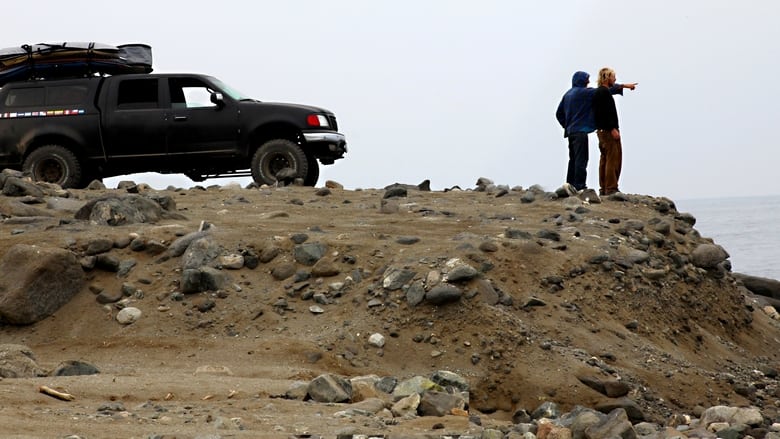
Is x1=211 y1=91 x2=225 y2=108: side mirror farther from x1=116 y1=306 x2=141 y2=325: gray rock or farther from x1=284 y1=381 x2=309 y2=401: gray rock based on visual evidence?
x1=284 y1=381 x2=309 y2=401: gray rock

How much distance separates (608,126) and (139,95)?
6.25 meters

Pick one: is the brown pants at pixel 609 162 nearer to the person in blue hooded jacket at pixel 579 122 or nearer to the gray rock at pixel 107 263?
the person in blue hooded jacket at pixel 579 122

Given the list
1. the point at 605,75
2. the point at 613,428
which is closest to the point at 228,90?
the point at 605,75

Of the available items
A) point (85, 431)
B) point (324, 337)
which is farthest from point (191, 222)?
point (85, 431)

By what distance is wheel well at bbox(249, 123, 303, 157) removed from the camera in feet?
53.5

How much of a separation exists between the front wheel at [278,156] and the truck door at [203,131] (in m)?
0.36

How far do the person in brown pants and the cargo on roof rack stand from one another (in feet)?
21.5

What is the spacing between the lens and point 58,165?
16391mm

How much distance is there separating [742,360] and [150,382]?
6.13m

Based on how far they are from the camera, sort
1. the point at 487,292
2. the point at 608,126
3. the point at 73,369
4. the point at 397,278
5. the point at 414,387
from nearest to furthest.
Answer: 1. the point at 414,387
2. the point at 73,369
3. the point at 487,292
4. the point at 397,278
5. the point at 608,126

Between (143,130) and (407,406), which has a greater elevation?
(143,130)

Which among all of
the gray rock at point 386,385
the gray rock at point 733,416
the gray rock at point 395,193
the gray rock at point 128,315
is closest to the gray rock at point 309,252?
the gray rock at point 128,315

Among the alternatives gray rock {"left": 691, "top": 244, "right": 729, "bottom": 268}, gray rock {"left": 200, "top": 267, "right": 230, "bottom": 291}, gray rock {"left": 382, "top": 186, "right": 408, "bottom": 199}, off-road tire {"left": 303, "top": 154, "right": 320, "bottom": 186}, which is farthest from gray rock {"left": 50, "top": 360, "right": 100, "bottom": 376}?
off-road tire {"left": 303, "top": 154, "right": 320, "bottom": 186}

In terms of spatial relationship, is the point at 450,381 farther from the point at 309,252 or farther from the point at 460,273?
the point at 309,252
